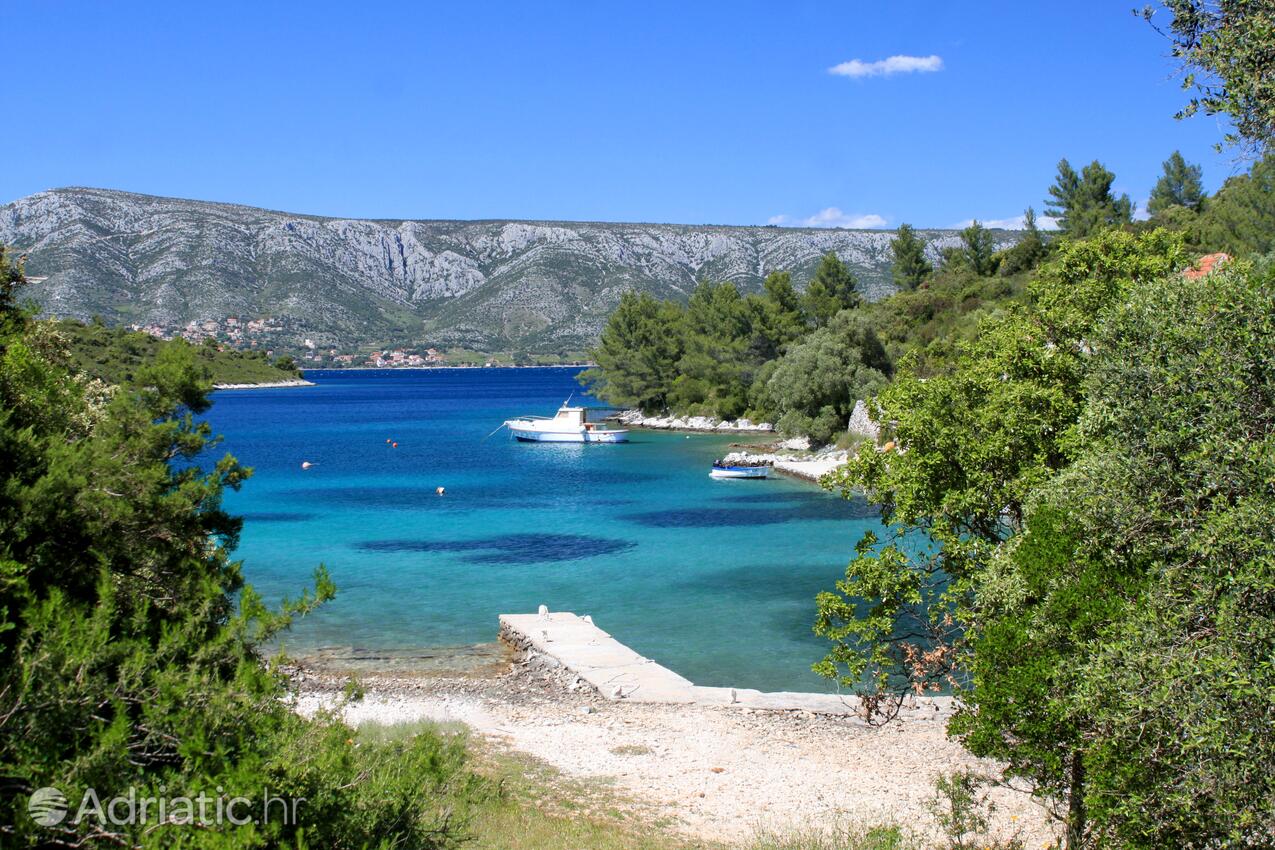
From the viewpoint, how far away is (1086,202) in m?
67.1

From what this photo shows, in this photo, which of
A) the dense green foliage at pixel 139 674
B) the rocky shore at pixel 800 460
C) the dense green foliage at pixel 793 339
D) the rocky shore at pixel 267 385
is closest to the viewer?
the dense green foliage at pixel 139 674

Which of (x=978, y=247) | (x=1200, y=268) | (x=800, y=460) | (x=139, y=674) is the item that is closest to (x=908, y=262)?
(x=978, y=247)

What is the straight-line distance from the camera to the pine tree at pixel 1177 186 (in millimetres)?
69250

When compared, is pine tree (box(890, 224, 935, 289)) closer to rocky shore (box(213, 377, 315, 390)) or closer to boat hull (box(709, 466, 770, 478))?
boat hull (box(709, 466, 770, 478))

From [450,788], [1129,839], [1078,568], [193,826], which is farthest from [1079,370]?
[193,826]

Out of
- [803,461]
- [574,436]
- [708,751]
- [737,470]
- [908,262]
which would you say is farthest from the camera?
[908,262]

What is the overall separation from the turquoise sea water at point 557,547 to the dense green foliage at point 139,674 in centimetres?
1392

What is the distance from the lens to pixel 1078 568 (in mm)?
8719

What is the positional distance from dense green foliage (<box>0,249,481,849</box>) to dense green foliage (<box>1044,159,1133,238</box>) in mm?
63809

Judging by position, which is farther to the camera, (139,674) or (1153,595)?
(1153,595)

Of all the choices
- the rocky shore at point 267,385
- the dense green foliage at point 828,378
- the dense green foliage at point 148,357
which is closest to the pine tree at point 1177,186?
the dense green foliage at point 828,378

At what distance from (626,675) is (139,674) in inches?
560

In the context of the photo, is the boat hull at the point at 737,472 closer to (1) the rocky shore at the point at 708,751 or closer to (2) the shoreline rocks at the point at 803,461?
(2) the shoreline rocks at the point at 803,461

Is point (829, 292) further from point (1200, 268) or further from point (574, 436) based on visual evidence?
point (1200, 268)
